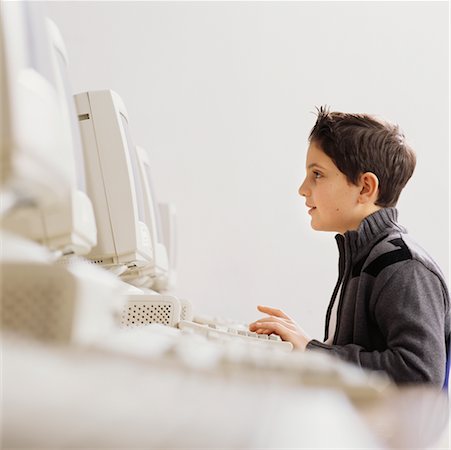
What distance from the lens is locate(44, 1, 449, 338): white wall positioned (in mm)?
3639

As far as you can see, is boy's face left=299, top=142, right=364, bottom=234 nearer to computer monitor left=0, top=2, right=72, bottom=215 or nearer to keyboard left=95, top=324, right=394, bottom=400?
computer monitor left=0, top=2, right=72, bottom=215

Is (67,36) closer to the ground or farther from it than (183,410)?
farther from it

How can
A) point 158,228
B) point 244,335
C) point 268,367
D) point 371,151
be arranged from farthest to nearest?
point 158,228, point 371,151, point 244,335, point 268,367

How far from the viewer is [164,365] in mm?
408

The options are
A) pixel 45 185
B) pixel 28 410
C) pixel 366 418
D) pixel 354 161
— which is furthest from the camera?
pixel 354 161

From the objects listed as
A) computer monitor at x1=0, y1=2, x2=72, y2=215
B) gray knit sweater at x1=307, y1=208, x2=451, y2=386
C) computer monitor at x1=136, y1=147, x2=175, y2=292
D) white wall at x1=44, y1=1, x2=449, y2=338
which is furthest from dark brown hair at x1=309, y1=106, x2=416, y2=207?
white wall at x1=44, y1=1, x2=449, y2=338

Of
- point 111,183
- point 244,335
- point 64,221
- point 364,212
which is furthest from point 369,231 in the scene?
point 64,221

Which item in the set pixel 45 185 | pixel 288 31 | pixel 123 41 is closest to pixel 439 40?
pixel 288 31

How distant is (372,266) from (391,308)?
0.44ft

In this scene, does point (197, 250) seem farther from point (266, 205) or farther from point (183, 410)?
point (183, 410)

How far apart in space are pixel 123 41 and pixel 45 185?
3.26 metres

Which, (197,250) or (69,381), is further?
(197,250)

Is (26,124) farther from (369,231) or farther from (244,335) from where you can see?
(369,231)

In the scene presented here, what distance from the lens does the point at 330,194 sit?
1.71m
